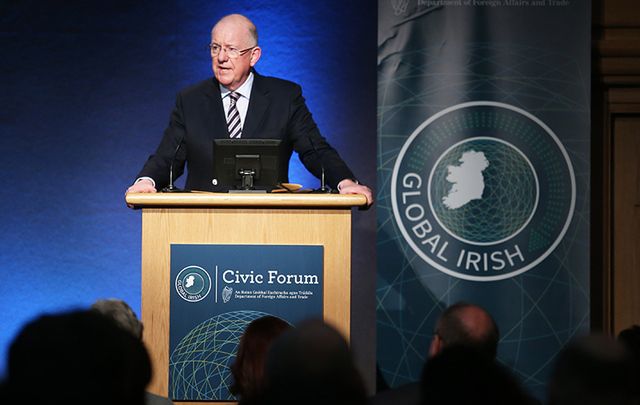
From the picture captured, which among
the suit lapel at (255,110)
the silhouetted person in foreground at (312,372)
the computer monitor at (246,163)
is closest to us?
the silhouetted person in foreground at (312,372)

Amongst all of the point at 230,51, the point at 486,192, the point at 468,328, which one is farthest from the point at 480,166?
the point at 468,328

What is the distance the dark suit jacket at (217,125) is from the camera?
4.77 m

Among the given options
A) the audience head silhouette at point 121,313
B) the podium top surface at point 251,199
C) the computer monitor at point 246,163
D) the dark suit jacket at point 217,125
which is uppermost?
the dark suit jacket at point 217,125

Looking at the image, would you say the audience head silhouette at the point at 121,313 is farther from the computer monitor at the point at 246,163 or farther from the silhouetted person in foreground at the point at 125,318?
the computer monitor at the point at 246,163

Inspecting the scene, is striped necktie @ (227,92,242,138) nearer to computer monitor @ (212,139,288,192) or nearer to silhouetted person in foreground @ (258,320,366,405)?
computer monitor @ (212,139,288,192)

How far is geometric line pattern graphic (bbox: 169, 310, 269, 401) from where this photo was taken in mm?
3613

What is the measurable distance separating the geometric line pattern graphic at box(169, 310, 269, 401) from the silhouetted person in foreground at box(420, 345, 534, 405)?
1.98 m

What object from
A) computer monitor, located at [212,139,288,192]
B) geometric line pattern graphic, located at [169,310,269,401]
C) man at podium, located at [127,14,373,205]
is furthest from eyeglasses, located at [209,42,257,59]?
geometric line pattern graphic, located at [169,310,269,401]

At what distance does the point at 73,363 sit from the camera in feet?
4.82

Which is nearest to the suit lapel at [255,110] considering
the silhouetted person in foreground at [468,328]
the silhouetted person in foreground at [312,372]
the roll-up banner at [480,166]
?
the roll-up banner at [480,166]

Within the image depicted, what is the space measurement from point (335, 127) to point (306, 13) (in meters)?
0.72

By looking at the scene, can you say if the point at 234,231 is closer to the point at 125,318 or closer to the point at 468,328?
the point at 125,318

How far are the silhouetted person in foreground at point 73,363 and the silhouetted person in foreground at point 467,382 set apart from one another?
1.58 ft

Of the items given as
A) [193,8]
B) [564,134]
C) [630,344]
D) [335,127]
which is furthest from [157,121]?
[630,344]
